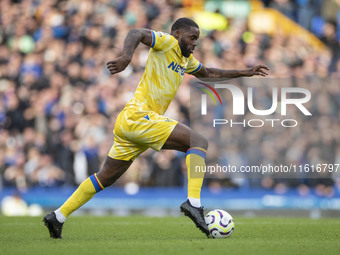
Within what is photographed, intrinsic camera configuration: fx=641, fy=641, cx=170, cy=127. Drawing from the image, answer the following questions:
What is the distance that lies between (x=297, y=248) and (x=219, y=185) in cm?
739

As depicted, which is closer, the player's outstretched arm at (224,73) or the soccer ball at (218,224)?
the soccer ball at (218,224)

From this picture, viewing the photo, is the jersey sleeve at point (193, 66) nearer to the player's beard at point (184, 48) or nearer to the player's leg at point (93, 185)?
the player's beard at point (184, 48)

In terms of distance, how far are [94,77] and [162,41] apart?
9.33 meters

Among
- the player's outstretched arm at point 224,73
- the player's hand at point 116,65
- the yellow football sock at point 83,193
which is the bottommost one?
the yellow football sock at point 83,193

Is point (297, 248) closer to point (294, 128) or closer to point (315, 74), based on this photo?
point (294, 128)

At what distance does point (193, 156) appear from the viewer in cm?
661

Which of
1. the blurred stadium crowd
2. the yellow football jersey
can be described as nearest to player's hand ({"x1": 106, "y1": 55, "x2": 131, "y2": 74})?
the yellow football jersey

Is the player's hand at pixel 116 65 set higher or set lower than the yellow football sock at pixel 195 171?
higher

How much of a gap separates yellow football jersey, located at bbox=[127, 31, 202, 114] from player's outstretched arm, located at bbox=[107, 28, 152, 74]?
0.29 meters

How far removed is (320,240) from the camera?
6566mm

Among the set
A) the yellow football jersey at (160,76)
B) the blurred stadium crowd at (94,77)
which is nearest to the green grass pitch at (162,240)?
the yellow football jersey at (160,76)

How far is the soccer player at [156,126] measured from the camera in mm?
6602

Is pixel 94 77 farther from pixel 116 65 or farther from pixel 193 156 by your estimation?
pixel 116 65

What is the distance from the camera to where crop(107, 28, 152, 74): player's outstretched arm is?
5895 millimetres
